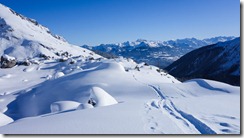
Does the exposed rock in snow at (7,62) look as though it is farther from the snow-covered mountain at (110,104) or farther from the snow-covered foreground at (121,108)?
the snow-covered foreground at (121,108)

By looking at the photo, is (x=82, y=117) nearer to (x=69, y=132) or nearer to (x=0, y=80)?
(x=69, y=132)

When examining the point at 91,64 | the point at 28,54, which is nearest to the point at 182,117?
the point at 91,64

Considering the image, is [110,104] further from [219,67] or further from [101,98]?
[219,67]

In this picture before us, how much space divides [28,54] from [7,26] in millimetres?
37101

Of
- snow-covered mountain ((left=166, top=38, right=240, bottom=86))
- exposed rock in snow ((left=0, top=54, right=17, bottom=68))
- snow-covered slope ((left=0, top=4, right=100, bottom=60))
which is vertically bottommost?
snow-covered mountain ((left=166, top=38, right=240, bottom=86))

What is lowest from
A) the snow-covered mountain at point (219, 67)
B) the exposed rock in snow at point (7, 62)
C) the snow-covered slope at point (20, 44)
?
the snow-covered mountain at point (219, 67)

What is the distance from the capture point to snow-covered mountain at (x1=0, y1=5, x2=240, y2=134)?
9875 millimetres

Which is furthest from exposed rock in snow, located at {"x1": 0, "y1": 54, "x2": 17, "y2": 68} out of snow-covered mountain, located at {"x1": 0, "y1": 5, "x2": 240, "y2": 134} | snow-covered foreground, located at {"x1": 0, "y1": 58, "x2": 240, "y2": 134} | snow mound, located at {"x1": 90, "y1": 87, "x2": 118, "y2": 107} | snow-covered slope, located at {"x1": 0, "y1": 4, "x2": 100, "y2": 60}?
snow mound, located at {"x1": 90, "y1": 87, "x2": 118, "y2": 107}

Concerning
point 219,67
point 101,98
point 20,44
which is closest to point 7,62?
point 20,44

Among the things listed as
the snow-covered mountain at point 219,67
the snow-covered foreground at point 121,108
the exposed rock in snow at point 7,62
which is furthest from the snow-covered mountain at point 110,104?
the snow-covered mountain at point 219,67

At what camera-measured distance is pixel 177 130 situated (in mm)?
9367

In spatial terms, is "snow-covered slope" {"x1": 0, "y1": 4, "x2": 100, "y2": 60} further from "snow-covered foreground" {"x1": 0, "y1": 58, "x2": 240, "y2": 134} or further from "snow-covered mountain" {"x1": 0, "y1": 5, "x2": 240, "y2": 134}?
"snow-covered foreground" {"x1": 0, "y1": 58, "x2": 240, "y2": 134}

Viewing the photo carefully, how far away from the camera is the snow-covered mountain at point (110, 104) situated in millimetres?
9875

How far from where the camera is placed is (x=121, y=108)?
1388cm
